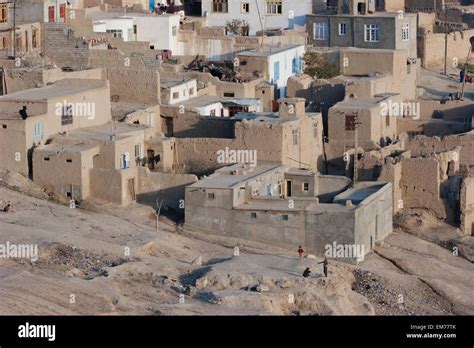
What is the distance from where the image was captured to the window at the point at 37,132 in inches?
1741

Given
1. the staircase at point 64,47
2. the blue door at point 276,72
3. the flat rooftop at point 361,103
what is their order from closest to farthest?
1. the flat rooftop at point 361,103
2. the staircase at point 64,47
3. the blue door at point 276,72

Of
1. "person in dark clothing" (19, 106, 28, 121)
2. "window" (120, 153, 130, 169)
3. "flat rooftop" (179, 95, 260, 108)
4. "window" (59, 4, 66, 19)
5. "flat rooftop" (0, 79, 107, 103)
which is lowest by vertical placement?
"window" (120, 153, 130, 169)

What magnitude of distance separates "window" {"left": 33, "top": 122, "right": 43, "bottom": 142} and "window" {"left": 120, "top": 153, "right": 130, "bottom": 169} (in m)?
1.99

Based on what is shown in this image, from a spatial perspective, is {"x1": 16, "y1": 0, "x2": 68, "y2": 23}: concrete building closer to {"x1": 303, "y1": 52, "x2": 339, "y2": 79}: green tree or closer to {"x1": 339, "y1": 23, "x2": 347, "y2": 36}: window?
{"x1": 303, "y1": 52, "x2": 339, "y2": 79}: green tree

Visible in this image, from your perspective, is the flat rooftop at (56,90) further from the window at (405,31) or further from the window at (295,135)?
→ the window at (405,31)

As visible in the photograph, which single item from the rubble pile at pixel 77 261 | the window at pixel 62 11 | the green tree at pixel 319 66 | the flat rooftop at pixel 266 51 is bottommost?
the rubble pile at pixel 77 261

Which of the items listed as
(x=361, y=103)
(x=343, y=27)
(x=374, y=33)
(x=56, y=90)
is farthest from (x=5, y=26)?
(x=374, y=33)

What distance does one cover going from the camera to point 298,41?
5878 cm

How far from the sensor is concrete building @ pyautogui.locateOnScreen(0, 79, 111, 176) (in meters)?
43.9

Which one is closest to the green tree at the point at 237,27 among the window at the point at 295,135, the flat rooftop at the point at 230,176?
the window at the point at 295,135

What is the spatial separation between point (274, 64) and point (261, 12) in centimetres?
842

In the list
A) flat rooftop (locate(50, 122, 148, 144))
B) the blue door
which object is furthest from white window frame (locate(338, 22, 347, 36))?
flat rooftop (locate(50, 122, 148, 144))

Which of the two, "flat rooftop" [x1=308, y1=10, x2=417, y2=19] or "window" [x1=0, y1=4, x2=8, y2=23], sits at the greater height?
"window" [x1=0, y1=4, x2=8, y2=23]

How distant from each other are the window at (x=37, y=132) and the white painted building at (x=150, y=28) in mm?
12002
